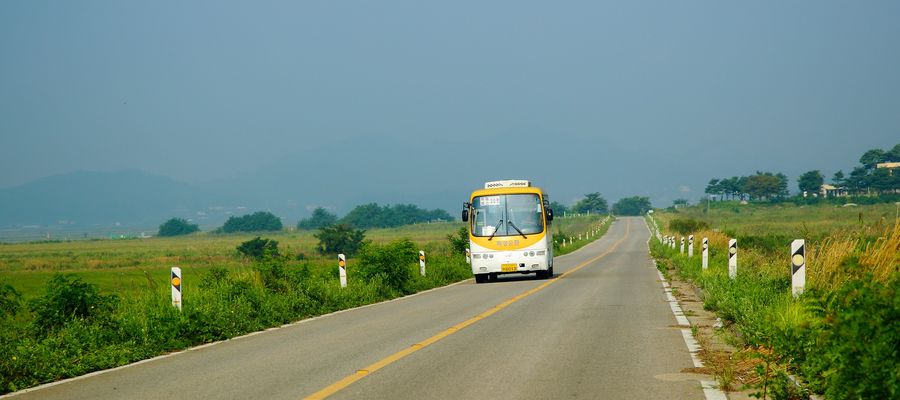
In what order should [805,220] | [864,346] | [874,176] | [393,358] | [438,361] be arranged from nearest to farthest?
1. [864,346]
2. [438,361]
3. [393,358]
4. [805,220]
5. [874,176]

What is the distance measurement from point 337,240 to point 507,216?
55995 millimetres

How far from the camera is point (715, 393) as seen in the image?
8.68m

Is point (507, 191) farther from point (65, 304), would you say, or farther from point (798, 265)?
point (65, 304)

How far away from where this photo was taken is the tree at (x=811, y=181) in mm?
193500

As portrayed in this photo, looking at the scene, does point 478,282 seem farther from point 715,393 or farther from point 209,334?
point 715,393

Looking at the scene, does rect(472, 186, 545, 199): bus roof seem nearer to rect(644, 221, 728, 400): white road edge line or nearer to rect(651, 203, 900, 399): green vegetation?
rect(644, 221, 728, 400): white road edge line

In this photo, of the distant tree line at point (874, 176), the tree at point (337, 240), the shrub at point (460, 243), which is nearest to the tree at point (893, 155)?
the distant tree line at point (874, 176)

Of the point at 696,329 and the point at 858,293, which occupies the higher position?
the point at 858,293

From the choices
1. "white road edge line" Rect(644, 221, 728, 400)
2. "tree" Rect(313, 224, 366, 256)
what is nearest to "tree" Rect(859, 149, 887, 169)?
"tree" Rect(313, 224, 366, 256)

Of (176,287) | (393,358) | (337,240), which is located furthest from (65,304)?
(337,240)

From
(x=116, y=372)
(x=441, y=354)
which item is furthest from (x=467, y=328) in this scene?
(x=116, y=372)

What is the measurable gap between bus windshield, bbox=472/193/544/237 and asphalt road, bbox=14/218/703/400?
35.8 ft

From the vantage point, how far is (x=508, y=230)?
28.7m

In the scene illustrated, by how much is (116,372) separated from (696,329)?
7741 mm
